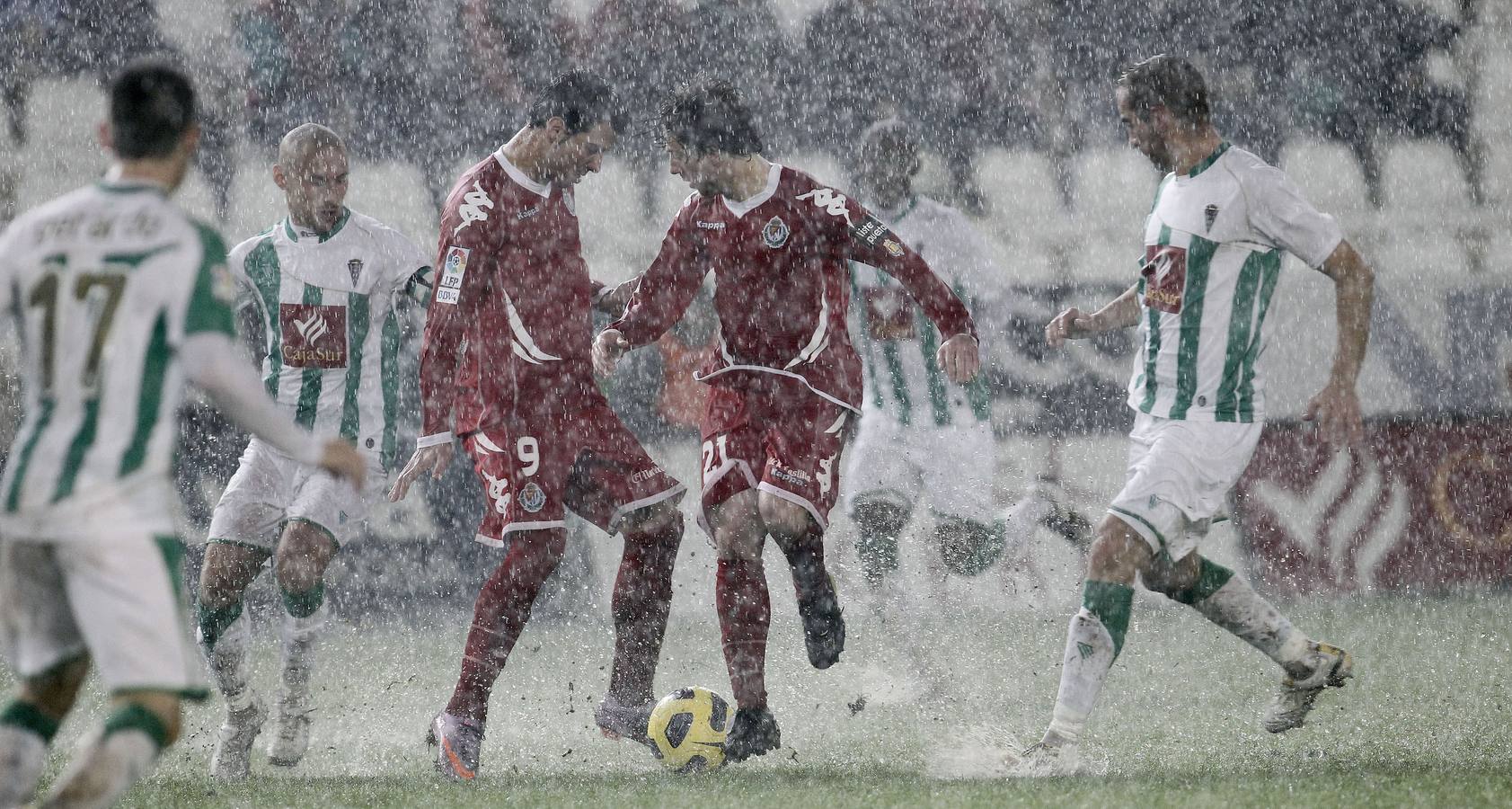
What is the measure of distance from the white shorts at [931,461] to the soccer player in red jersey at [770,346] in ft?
6.62

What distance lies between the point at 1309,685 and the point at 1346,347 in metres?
0.99

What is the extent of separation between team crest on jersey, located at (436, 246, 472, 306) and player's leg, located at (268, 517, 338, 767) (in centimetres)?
84

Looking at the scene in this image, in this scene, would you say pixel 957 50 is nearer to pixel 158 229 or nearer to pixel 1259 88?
pixel 1259 88

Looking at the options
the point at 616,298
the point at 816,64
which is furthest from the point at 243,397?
the point at 816,64

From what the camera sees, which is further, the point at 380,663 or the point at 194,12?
the point at 194,12

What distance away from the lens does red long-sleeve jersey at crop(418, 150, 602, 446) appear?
5.29m

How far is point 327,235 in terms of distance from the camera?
5.60 meters

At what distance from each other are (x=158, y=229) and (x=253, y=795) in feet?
7.50

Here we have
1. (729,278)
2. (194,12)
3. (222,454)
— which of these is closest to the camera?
(729,278)

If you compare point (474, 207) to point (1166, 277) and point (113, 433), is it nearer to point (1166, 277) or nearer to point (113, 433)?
point (1166, 277)

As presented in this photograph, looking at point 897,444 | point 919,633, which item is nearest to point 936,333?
point 897,444

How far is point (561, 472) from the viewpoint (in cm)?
532

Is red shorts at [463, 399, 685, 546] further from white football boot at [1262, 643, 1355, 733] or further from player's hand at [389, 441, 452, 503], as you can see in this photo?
white football boot at [1262, 643, 1355, 733]

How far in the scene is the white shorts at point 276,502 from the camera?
5395 mm
